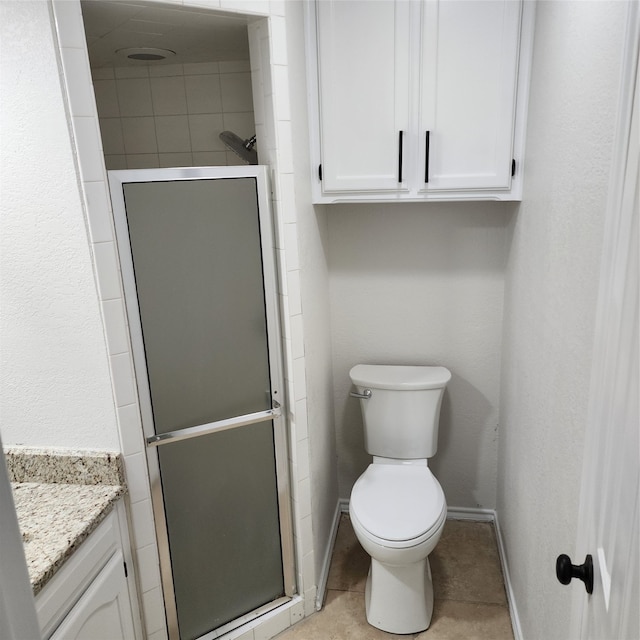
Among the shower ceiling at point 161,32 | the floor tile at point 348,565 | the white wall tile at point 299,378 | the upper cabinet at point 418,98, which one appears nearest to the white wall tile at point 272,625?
the floor tile at point 348,565

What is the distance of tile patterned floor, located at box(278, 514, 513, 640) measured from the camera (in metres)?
2.17

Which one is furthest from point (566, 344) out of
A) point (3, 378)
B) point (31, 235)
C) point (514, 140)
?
point (3, 378)

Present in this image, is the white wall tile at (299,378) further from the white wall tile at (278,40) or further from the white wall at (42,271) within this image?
the white wall tile at (278,40)

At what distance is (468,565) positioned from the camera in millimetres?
2508

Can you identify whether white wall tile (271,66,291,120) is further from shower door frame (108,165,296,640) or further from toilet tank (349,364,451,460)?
toilet tank (349,364,451,460)

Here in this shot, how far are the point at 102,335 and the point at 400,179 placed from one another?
4.06 ft

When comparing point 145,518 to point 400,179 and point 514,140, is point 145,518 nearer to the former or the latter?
point 400,179

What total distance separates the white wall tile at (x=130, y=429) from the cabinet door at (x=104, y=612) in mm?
323

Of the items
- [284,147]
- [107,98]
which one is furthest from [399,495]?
[107,98]

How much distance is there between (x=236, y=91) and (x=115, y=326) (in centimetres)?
114

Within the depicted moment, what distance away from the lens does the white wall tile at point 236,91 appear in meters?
2.21

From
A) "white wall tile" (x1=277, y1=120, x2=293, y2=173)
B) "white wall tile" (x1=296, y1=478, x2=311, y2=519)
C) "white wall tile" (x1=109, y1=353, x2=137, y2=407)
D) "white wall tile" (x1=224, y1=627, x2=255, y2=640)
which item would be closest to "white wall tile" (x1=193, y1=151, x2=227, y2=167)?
"white wall tile" (x1=277, y1=120, x2=293, y2=173)

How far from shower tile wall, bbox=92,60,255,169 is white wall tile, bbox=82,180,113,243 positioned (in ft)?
2.72

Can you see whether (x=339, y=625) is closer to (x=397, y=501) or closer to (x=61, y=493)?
(x=397, y=501)
